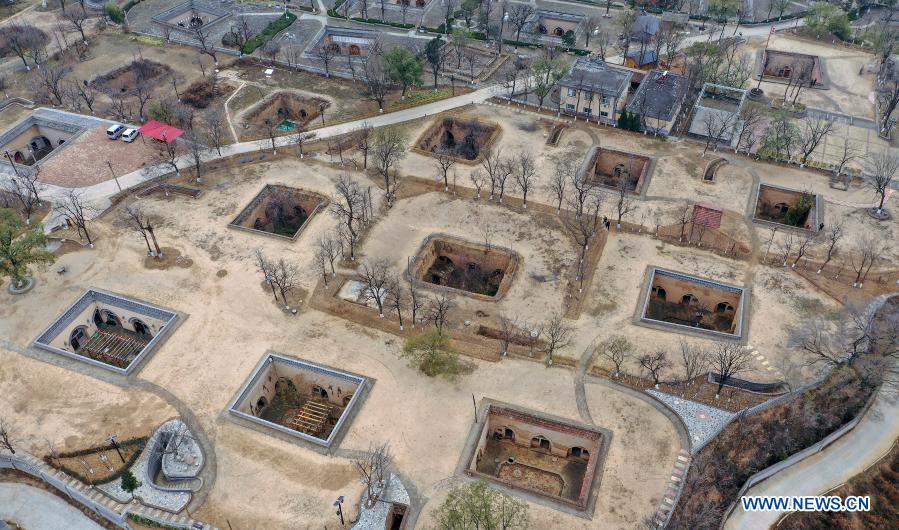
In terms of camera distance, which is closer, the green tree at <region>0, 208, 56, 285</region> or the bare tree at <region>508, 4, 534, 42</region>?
the green tree at <region>0, 208, 56, 285</region>

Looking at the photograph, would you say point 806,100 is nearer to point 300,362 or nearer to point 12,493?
point 300,362

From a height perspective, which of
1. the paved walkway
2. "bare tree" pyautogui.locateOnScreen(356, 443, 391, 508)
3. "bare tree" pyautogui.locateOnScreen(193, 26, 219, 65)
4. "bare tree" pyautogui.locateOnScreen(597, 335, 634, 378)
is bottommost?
the paved walkway

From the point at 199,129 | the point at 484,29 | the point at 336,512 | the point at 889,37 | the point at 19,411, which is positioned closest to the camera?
the point at 336,512

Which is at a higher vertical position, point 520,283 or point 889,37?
point 889,37

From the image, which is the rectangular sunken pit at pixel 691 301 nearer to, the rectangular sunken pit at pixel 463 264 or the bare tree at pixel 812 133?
the rectangular sunken pit at pixel 463 264

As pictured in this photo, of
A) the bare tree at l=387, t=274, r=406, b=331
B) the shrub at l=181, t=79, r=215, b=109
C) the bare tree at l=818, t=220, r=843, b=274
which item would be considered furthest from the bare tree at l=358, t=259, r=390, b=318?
the shrub at l=181, t=79, r=215, b=109

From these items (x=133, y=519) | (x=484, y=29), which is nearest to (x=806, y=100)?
(x=484, y=29)

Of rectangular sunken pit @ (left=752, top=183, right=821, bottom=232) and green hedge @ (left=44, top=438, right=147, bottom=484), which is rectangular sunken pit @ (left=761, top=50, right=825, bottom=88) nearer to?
rectangular sunken pit @ (left=752, top=183, right=821, bottom=232)
